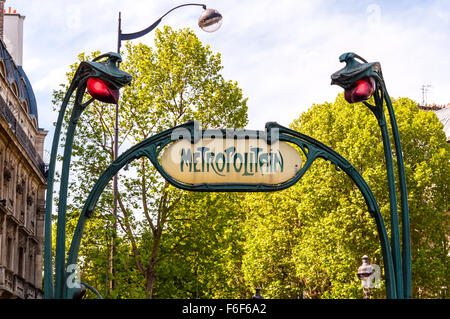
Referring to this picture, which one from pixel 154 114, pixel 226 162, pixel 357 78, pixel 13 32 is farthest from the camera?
pixel 13 32

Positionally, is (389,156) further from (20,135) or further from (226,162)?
(20,135)

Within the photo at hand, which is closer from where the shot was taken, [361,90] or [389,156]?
[361,90]

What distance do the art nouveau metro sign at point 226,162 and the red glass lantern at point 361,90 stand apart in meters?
0.96

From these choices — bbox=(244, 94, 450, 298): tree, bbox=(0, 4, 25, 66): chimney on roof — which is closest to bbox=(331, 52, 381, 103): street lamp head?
bbox=(244, 94, 450, 298): tree

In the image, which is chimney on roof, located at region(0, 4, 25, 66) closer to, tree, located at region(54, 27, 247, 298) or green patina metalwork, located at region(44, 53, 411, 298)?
tree, located at region(54, 27, 247, 298)

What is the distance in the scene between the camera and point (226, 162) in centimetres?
803

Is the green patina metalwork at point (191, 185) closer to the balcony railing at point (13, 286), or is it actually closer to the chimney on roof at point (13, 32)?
the balcony railing at point (13, 286)

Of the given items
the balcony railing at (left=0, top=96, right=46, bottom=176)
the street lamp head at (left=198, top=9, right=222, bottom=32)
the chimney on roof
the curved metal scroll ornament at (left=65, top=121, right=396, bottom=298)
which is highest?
the chimney on roof

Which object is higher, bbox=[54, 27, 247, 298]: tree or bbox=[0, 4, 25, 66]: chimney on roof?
bbox=[0, 4, 25, 66]: chimney on roof

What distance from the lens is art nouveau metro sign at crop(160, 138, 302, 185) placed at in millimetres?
8039

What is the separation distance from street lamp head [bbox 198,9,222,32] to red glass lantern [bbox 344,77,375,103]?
21.1 ft

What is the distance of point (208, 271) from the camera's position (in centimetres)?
2981

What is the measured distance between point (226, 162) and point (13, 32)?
38.5m

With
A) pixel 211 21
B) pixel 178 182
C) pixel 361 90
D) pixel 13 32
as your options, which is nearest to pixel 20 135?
pixel 13 32
